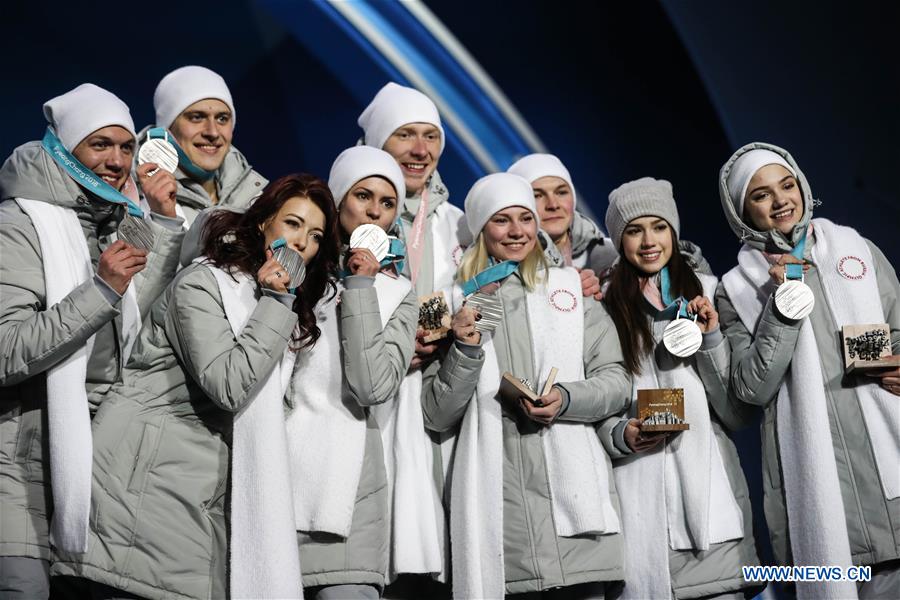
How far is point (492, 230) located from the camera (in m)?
4.26

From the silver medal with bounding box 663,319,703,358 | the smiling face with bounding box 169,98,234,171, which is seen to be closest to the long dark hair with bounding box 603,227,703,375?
the silver medal with bounding box 663,319,703,358

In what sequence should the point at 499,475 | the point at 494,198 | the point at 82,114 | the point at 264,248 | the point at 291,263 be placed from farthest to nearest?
1. the point at 494,198
2. the point at 499,475
3. the point at 82,114
4. the point at 264,248
5. the point at 291,263

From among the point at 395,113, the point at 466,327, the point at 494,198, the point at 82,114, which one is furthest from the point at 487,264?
the point at 82,114

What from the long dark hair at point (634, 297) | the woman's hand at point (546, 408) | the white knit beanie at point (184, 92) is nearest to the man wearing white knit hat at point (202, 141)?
the white knit beanie at point (184, 92)

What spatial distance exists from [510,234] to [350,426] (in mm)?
1123

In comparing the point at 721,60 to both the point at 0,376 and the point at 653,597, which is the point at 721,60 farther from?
the point at 0,376

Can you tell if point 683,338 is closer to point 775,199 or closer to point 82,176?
point 775,199

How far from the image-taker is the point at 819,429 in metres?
3.90

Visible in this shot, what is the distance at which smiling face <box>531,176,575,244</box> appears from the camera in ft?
15.8

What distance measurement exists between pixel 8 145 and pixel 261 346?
2.49 meters

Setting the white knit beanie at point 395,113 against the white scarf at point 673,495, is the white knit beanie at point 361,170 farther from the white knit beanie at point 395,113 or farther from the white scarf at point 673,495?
the white scarf at point 673,495

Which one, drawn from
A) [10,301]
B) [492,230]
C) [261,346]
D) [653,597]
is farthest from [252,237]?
[653,597]

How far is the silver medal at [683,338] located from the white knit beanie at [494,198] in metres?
0.73

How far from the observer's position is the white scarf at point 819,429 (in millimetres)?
3848
